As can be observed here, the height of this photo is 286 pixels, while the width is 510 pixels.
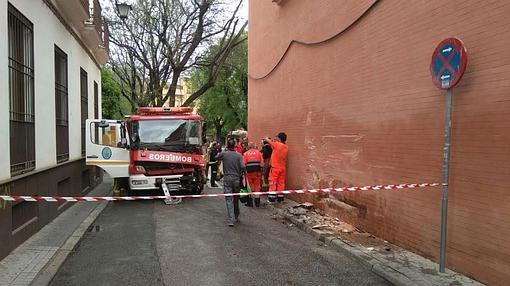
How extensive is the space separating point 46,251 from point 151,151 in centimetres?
600

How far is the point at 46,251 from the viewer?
6.96 metres

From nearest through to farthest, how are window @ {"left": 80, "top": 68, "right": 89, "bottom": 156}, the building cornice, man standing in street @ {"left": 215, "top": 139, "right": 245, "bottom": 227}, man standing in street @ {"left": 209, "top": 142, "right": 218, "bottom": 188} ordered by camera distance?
man standing in street @ {"left": 215, "top": 139, "right": 245, "bottom": 227} < the building cornice < window @ {"left": 80, "top": 68, "right": 89, "bottom": 156} < man standing in street @ {"left": 209, "top": 142, "right": 218, "bottom": 188}

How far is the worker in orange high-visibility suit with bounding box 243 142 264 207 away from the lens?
38.6ft

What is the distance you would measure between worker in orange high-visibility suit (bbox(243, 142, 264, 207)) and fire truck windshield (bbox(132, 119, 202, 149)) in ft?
7.48

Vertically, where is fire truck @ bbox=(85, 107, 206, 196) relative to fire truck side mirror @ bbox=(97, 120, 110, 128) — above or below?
below

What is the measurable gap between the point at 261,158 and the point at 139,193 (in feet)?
14.5

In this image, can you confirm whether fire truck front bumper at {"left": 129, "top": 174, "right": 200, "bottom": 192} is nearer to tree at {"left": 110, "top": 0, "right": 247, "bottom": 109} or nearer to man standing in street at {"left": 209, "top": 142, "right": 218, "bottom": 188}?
man standing in street at {"left": 209, "top": 142, "right": 218, "bottom": 188}

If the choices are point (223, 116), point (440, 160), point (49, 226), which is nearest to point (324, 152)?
point (440, 160)

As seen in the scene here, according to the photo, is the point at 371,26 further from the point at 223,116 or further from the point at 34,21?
the point at 223,116

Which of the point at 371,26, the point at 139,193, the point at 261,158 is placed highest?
the point at 371,26

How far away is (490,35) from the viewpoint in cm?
515

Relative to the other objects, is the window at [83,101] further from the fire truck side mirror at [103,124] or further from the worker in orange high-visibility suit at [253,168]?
the worker in orange high-visibility suit at [253,168]

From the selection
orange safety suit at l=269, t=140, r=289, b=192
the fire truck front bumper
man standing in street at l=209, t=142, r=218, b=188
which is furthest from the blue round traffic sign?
man standing in street at l=209, t=142, r=218, b=188

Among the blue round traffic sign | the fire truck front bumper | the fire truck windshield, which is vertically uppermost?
the blue round traffic sign
